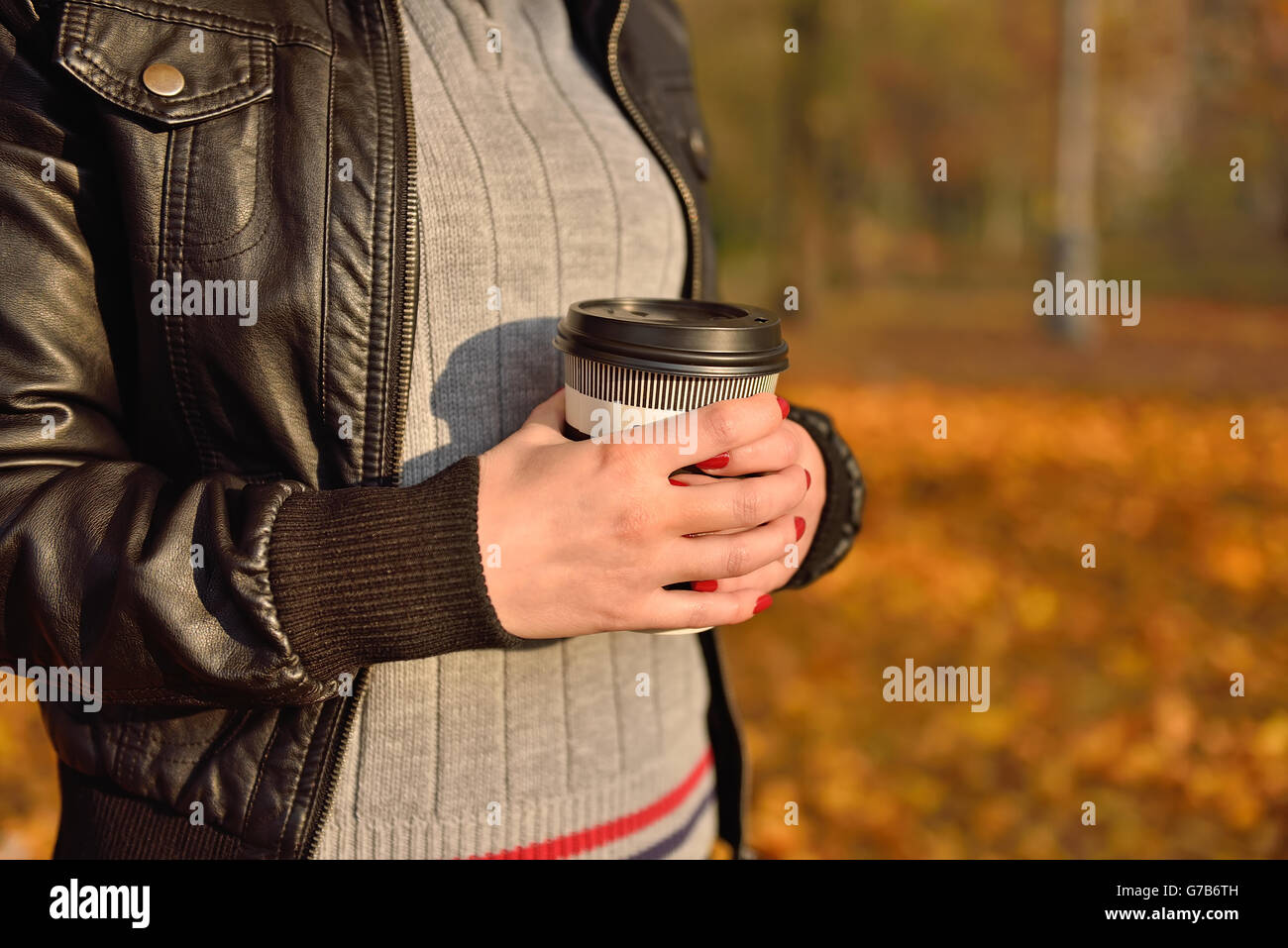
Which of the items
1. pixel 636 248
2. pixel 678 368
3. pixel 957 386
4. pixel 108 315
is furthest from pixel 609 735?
pixel 957 386

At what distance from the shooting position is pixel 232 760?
130 centimetres

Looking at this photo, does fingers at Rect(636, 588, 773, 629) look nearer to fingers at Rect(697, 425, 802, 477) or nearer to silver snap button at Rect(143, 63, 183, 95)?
fingers at Rect(697, 425, 802, 477)

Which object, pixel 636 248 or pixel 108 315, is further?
pixel 636 248

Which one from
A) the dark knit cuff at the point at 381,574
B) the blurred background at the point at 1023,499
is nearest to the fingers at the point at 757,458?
the dark knit cuff at the point at 381,574

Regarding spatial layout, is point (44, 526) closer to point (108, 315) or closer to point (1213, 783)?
point (108, 315)

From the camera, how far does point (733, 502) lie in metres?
1.21

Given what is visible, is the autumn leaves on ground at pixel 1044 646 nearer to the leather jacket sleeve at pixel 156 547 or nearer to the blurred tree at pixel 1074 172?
the leather jacket sleeve at pixel 156 547

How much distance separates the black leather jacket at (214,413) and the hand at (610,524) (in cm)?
4

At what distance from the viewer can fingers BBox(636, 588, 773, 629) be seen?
1.21 m

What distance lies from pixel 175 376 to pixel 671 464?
65 centimetres

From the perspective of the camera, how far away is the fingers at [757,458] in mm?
1217

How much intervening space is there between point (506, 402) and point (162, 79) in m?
0.60

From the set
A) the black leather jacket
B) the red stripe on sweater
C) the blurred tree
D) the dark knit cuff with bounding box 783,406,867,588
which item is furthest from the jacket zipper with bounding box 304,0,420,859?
the blurred tree

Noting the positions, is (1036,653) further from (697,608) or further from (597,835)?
(697,608)
